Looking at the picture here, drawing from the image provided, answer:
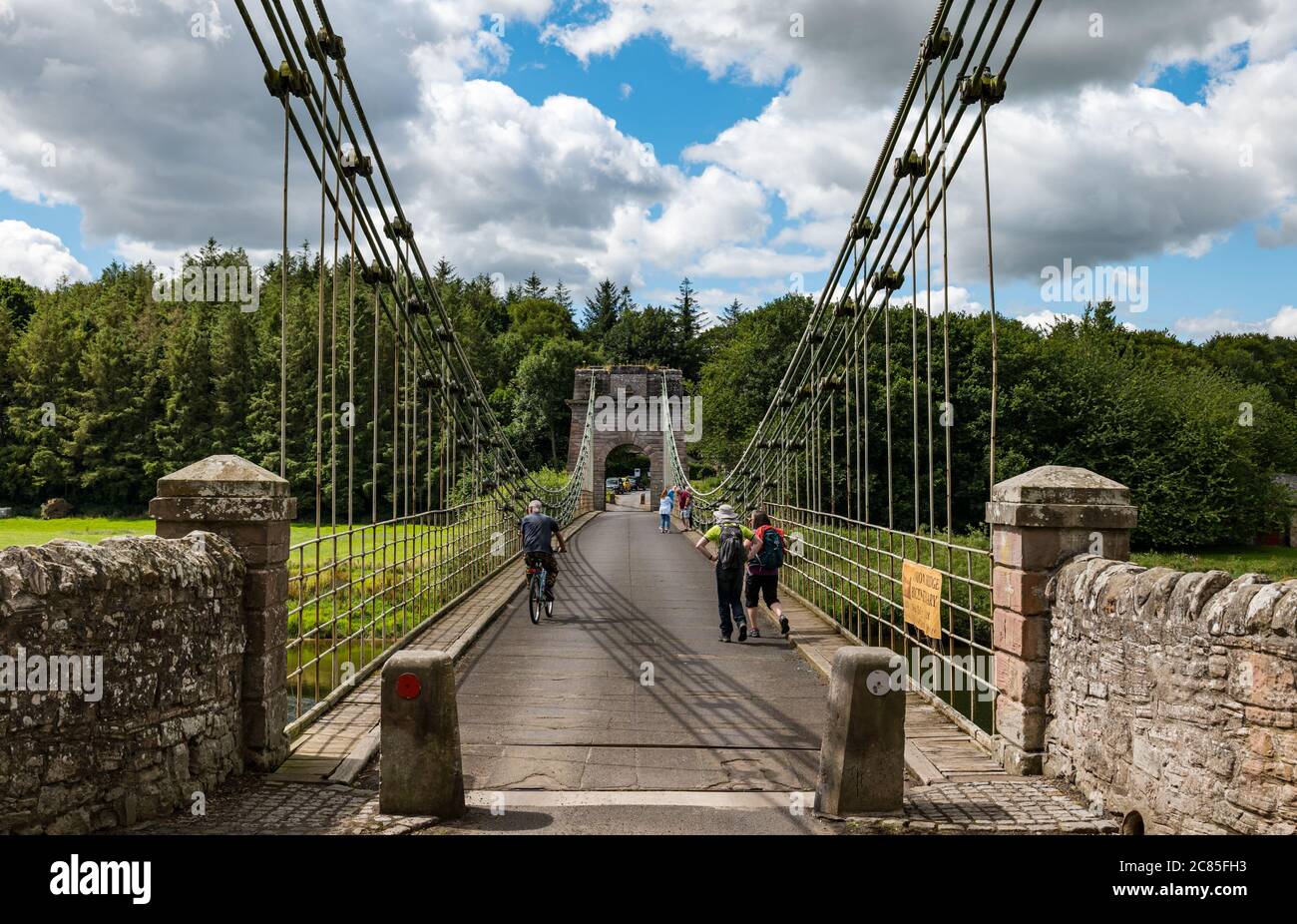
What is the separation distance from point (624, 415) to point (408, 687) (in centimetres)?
4215

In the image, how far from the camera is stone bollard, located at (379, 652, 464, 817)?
14.1 ft

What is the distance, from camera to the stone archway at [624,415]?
45500 millimetres

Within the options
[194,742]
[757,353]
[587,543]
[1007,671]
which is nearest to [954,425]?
[757,353]

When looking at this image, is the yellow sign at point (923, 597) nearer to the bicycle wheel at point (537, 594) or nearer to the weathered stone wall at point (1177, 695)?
the weathered stone wall at point (1177, 695)

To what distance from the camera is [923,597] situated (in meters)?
6.61

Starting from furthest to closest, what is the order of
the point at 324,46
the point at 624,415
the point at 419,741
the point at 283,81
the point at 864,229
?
the point at 624,415 → the point at 864,229 → the point at 324,46 → the point at 283,81 → the point at 419,741

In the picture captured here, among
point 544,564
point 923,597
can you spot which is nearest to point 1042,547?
point 923,597

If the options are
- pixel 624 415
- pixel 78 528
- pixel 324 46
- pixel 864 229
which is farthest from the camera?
pixel 624 415

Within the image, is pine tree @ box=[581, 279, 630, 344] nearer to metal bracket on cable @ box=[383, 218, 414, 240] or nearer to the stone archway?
the stone archway

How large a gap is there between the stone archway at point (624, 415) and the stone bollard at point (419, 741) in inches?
1574

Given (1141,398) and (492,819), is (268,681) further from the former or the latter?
(1141,398)

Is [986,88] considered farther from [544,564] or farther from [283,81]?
[544,564]

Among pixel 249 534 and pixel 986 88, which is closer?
pixel 249 534

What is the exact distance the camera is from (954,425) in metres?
33.0
